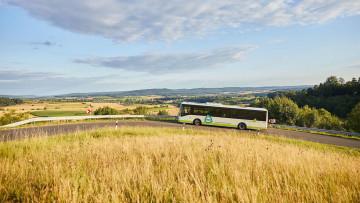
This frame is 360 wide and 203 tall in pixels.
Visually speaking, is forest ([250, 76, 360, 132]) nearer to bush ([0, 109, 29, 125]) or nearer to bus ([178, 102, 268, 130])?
bus ([178, 102, 268, 130])

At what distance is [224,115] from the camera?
26500mm

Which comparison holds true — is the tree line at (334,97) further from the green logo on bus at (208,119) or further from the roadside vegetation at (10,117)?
the roadside vegetation at (10,117)

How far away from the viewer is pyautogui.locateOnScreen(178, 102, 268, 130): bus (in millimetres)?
25578

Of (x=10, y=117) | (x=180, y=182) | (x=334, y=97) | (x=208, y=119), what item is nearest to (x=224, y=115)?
(x=208, y=119)

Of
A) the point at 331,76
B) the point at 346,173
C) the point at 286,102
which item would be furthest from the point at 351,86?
the point at 346,173

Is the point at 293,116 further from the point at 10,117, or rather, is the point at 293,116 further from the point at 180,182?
the point at 10,117

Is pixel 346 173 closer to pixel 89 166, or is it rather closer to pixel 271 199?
pixel 271 199

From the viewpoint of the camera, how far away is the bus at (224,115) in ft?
83.9

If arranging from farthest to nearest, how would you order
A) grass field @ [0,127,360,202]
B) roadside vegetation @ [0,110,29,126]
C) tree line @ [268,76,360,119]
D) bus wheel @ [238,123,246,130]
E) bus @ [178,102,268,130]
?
tree line @ [268,76,360,119] < roadside vegetation @ [0,110,29,126] < bus wheel @ [238,123,246,130] < bus @ [178,102,268,130] < grass field @ [0,127,360,202]

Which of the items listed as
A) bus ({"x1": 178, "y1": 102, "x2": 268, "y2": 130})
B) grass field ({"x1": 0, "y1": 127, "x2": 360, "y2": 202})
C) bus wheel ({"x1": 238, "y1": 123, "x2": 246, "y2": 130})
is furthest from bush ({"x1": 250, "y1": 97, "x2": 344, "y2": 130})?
grass field ({"x1": 0, "y1": 127, "x2": 360, "y2": 202})

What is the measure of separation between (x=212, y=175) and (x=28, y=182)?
393cm

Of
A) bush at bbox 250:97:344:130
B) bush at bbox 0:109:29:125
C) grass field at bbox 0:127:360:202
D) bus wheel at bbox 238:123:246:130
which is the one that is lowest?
bush at bbox 250:97:344:130

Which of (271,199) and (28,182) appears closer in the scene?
(271,199)

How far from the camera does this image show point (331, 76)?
133875mm
